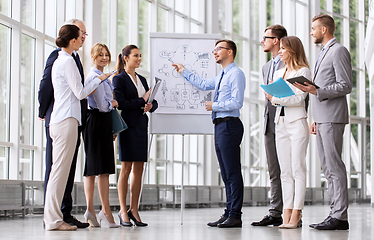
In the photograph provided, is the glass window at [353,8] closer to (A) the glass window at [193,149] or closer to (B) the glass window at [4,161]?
(A) the glass window at [193,149]

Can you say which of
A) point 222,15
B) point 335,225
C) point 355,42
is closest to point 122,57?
point 335,225

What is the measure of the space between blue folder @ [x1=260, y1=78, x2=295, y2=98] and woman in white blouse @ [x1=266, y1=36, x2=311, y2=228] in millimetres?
43

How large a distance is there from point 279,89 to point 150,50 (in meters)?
1.53

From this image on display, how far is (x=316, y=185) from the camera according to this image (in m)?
14.1

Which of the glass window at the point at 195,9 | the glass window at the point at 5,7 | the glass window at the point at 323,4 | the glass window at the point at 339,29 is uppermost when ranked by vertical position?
the glass window at the point at 323,4

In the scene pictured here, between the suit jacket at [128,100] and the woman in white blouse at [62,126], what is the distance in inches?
19.7

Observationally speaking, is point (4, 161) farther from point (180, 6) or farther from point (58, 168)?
point (180, 6)

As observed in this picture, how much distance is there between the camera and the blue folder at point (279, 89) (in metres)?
3.71

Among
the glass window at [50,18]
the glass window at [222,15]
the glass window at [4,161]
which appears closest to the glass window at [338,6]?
the glass window at [222,15]

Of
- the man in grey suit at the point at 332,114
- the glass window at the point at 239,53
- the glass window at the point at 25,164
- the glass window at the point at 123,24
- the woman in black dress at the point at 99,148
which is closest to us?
the man in grey suit at the point at 332,114

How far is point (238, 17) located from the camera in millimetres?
12555

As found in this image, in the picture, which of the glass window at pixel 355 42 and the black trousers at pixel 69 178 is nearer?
the black trousers at pixel 69 178

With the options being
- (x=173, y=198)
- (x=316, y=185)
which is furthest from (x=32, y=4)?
(x=316, y=185)

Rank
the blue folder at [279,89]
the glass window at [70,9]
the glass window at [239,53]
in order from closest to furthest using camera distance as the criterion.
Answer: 1. the blue folder at [279,89]
2. the glass window at [70,9]
3. the glass window at [239,53]
